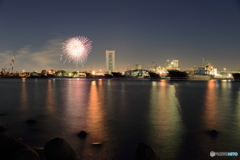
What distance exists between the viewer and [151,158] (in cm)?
404

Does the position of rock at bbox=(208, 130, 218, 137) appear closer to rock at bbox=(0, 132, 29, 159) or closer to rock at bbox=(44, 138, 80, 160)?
rock at bbox=(44, 138, 80, 160)

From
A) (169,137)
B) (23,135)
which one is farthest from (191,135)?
(23,135)

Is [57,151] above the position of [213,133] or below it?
above

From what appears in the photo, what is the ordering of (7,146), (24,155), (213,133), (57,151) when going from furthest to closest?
(213,133) < (7,146) < (57,151) < (24,155)

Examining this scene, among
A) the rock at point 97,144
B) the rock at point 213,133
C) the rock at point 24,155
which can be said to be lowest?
the rock at point 97,144

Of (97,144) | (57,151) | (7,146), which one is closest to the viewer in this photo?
(57,151)

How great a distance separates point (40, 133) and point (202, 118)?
7.49m

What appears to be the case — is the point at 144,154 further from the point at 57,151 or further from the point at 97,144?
the point at 97,144

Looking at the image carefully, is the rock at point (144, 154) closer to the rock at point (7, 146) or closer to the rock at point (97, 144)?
the rock at point (97, 144)

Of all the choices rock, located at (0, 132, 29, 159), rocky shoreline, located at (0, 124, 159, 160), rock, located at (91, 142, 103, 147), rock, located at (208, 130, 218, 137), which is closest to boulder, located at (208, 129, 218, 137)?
rock, located at (208, 130, 218, 137)

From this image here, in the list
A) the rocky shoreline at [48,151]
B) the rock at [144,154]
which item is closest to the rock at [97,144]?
the rocky shoreline at [48,151]

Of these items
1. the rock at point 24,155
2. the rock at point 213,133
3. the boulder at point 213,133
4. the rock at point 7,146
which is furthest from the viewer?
the boulder at point 213,133

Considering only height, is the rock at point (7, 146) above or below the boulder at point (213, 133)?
above

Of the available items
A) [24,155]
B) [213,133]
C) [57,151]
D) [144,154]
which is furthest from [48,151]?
[213,133]
